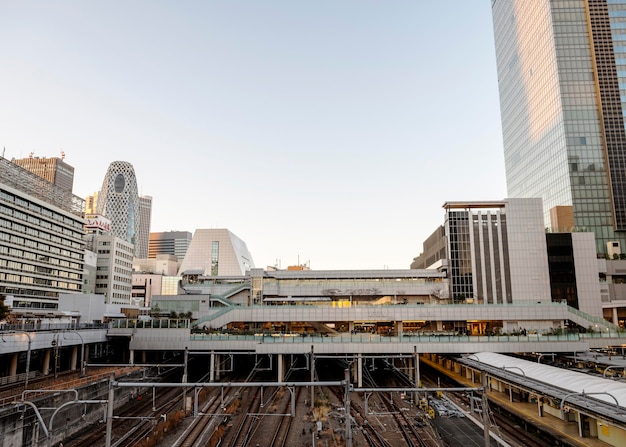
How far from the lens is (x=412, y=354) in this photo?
54.0m

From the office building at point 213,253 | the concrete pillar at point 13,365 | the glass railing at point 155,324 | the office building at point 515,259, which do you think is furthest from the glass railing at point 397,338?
the office building at point 213,253

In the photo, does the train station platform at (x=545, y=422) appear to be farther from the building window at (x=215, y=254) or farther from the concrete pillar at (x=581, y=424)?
the building window at (x=215, y=254)

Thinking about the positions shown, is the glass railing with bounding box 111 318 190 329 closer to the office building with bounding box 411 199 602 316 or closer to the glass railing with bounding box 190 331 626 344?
the glass railing with bounding box 190 331 626 344

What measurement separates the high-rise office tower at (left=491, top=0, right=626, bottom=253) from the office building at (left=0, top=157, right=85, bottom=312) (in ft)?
421

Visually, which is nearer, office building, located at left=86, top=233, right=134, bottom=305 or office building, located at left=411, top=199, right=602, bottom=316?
office building, located at left=411, top=199, right=602, bottom=316

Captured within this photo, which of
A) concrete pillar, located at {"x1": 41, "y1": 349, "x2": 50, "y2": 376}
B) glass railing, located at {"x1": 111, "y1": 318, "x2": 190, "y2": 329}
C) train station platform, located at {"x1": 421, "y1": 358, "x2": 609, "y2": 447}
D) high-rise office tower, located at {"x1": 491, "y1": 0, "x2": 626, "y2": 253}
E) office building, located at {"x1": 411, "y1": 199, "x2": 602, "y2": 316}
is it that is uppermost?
high-rise office tower, located at {"x1": 491, "y1": 0, "x2": 626, "y2": 253}

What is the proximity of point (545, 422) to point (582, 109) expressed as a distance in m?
106

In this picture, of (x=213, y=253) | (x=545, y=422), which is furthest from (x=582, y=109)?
(x=213, y=253)

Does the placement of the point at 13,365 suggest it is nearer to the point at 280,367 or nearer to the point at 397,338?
the point at 280,367

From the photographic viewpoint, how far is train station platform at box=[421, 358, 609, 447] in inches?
1220

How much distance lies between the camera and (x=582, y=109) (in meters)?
118

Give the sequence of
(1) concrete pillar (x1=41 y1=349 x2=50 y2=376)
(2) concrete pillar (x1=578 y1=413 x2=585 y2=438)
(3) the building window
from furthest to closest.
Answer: (3) the building window
(1) concrete pillar (x1=41 y1=349 x2=50 y2=376)
(2) concrete pillar (x1=578 y1=413 x2=585 y2=438)

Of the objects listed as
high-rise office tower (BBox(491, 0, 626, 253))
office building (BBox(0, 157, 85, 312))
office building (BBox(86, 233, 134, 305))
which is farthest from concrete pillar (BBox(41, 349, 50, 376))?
high-rise office tower (BBox(491, 0, 626, 253))

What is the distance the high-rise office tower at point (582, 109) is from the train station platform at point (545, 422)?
81067 mm
